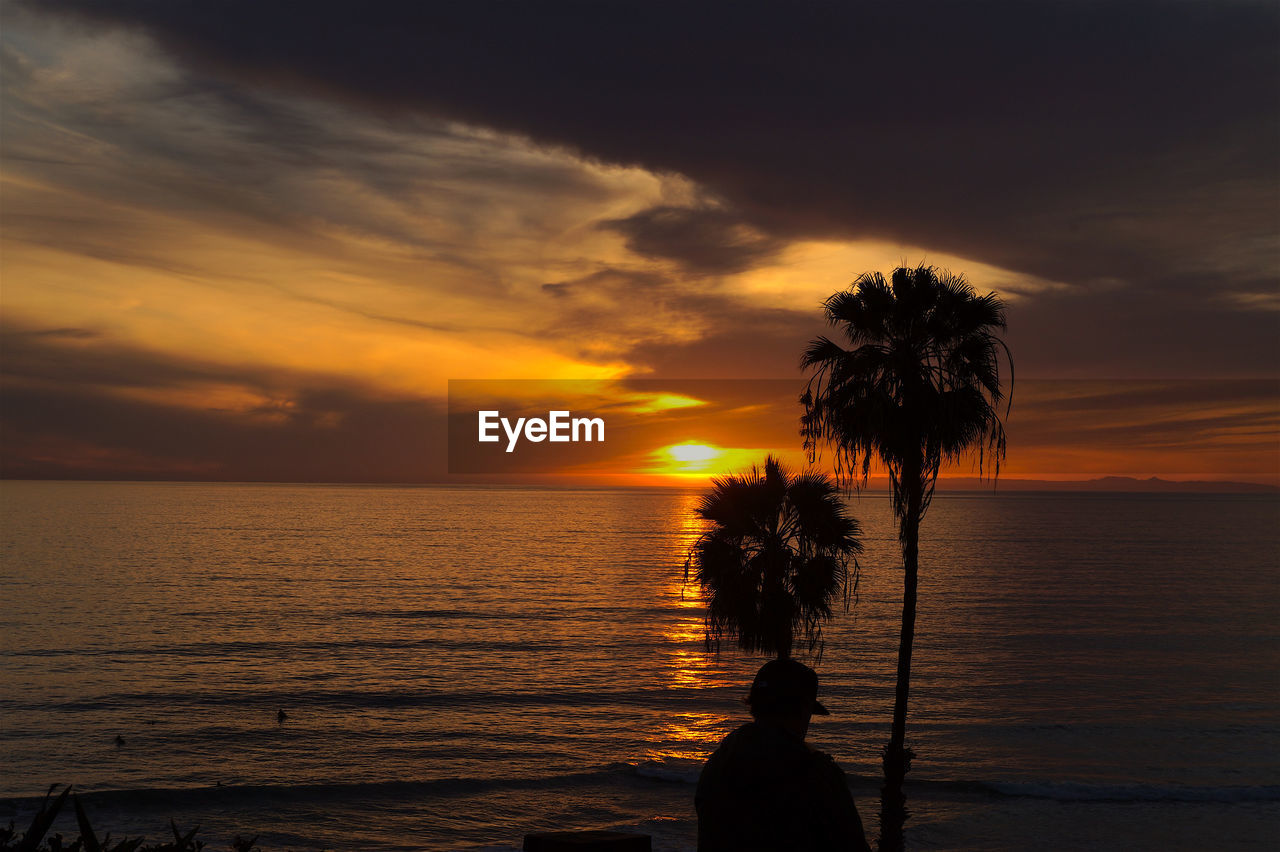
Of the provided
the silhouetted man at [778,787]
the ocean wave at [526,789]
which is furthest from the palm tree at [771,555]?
the silhouetted man at [778,787]

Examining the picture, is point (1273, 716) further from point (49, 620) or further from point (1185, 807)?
point (49, 620)

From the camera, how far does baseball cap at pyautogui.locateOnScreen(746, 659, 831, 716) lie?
162 inches

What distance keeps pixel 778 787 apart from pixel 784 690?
1.34 ft

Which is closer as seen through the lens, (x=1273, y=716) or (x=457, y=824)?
(x=457, y=824)

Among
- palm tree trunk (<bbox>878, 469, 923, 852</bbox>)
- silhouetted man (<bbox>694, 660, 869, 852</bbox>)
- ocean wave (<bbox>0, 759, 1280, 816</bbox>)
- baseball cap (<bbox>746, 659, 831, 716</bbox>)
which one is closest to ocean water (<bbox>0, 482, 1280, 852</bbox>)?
ocean wave (<bbox>0, 759, 1280, 816</bbox>)

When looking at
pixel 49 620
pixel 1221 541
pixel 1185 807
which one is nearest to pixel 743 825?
pixel 1185 807

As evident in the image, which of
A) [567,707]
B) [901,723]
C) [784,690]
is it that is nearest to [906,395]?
[901,723]

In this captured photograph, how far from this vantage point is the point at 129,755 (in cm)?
3250

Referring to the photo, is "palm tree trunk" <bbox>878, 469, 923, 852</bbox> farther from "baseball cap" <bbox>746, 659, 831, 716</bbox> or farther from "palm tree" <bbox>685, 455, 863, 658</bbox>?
"baseball cap" <bbox>746, 659, 831, 716</bbox>

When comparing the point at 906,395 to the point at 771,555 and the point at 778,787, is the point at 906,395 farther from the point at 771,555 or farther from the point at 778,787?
the point at 778,787

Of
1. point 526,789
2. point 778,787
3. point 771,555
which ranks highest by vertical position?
point 778,787

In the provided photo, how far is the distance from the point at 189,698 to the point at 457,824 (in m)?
20.3

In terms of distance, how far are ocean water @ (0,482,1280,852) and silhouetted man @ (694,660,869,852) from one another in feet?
71.1

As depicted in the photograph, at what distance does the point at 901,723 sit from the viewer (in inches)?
719
